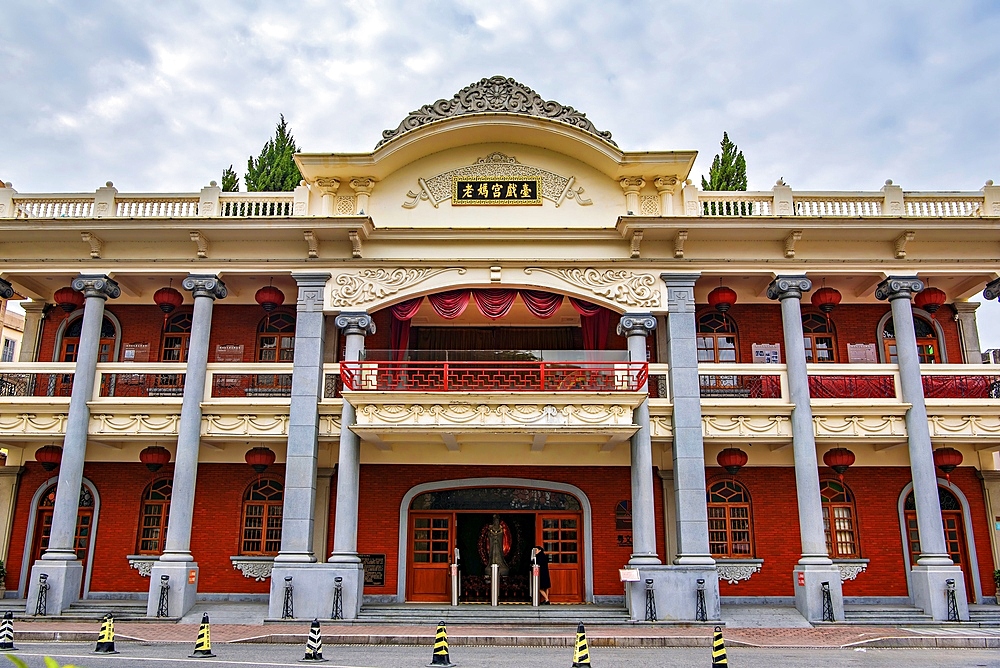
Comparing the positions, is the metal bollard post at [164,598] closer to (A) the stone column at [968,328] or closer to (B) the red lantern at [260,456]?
(B) the red lantern at [260,456]

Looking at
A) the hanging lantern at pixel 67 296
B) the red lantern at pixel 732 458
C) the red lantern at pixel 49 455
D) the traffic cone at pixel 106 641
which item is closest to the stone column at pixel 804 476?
the red lantern at pixel 732 458

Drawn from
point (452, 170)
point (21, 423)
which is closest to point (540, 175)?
point (452, 170)

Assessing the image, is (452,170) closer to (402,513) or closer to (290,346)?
(290,346)

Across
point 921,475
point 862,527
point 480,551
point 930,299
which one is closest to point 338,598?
point 480,551

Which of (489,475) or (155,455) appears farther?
(489,475)

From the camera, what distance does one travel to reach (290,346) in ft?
62.2

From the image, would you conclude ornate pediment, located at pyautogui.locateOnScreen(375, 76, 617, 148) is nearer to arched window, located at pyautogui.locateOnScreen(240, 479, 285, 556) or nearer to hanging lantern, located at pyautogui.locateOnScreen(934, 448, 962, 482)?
arched window, located at pyautogui.locateOnScreen(240, 479, 285, 556)

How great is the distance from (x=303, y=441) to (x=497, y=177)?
22.7 feet

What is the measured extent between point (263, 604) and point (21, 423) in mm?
A: 6315

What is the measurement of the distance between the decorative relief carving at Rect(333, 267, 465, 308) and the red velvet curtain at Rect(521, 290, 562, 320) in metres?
1.47

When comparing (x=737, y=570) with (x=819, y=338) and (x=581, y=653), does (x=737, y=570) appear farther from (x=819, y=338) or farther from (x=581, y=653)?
(x=581, y=653)

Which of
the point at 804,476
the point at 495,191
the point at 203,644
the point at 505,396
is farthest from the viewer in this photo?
the point at 495,191

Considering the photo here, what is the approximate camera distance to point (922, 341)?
19234mm

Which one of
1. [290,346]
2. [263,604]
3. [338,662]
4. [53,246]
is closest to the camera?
→ [338,662]
